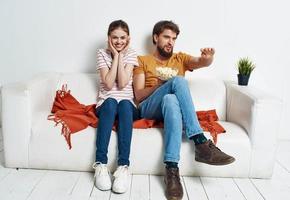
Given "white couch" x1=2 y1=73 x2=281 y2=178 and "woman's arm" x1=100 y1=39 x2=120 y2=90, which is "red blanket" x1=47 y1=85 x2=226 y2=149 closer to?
"white couch" x1=2 y1=73 x2=281 y2=178

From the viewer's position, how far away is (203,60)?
2242mm

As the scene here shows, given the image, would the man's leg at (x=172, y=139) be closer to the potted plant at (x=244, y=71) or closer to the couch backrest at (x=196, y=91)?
the couch backrest at (x=196, y=91)

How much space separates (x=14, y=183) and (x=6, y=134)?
1.07ft

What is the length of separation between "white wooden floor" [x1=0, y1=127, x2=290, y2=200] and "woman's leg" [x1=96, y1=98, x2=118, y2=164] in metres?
0.18

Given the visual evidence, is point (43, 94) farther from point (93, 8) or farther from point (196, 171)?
point (196, 171)

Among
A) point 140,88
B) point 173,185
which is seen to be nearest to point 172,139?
point 173,185

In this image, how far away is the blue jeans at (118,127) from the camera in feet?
6.29

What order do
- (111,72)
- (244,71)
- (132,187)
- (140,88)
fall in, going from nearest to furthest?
(132,187) → (111,72) → (140,88) → (244,71)

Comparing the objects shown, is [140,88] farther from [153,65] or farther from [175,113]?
[175,113]

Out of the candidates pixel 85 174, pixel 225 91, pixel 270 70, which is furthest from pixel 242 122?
pixel 85 174

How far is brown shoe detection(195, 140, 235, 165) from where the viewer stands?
1853 mm

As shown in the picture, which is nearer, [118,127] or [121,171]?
[121,171]


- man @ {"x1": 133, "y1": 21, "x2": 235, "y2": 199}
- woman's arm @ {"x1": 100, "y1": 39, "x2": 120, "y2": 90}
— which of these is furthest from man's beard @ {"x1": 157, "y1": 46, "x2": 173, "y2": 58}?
woman's arm @ {"x1": 100, "y1": 39, "x2": 120, "y2": 90}

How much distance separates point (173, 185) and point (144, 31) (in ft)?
4.46
